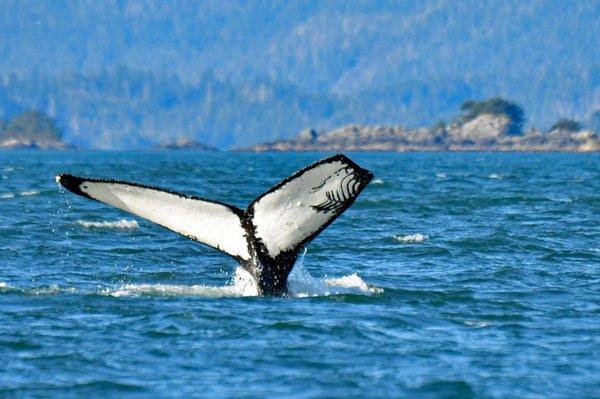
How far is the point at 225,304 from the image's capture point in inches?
523

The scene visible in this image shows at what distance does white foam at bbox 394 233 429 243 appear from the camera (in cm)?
2184

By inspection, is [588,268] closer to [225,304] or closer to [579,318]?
[579,318]

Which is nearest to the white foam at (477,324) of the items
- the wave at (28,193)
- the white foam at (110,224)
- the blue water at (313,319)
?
the blue water at (313,319)

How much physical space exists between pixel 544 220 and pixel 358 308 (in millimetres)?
14523

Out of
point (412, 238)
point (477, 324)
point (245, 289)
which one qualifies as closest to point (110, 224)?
point (412, 238)

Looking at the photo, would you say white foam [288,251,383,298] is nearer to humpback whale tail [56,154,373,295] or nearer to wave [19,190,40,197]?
humpback whale tail [56,154,373,295]

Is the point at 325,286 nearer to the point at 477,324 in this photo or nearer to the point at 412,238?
the point at 477,324

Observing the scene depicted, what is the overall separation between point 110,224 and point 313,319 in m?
12.5

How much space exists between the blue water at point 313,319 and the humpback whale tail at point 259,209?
0.88m

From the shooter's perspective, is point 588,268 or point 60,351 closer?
point 60,351

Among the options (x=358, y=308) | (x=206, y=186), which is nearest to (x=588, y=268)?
(x=358, y=308)

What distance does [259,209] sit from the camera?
10945mm

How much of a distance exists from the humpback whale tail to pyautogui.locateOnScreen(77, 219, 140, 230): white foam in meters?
12.8

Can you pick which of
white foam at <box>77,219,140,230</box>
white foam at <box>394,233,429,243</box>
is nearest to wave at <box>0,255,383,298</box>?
white foam at <box>394,233,429,243</box>
